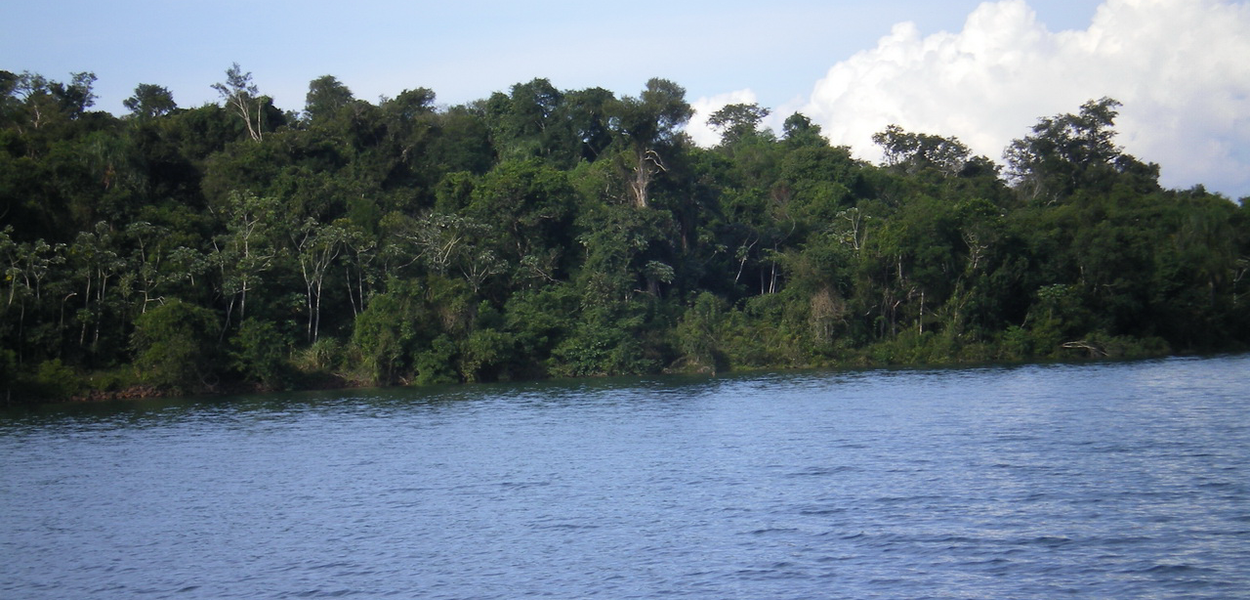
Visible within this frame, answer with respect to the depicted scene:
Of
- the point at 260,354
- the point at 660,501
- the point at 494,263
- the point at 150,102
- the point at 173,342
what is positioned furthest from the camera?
the point at 150,102

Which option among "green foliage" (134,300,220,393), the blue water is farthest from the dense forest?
the blue water

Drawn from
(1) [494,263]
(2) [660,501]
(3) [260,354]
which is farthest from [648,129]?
(2) [660,501]

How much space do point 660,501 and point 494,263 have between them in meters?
36.2

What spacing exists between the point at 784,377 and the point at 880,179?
28.0 meters

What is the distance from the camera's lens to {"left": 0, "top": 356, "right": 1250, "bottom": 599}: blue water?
16.0m

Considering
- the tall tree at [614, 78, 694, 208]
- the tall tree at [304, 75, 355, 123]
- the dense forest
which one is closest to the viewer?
the dense forest

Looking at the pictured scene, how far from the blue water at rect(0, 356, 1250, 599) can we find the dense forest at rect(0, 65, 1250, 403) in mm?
10737

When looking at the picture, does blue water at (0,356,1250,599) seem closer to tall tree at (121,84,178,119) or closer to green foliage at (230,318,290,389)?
green foliage at (230,318,290,389)

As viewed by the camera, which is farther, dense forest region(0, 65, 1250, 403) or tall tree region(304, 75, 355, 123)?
tall tree region(304, 75, 355, 123)

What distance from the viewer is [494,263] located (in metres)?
56.2

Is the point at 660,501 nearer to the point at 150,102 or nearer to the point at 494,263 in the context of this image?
the point at 494,263

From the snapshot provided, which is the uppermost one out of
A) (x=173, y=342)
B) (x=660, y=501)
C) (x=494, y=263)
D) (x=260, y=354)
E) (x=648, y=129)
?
(x=648, y=129)

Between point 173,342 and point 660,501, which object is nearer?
point 660,501

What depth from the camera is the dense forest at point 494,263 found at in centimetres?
4750
